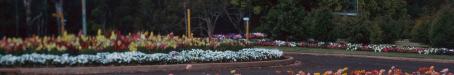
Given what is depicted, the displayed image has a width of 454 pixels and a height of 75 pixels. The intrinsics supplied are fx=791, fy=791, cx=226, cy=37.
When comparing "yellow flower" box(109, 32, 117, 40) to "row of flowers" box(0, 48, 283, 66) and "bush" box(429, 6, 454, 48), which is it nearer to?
"row of flowers" box(0, 48, 283, 66)

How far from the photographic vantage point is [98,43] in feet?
56.5

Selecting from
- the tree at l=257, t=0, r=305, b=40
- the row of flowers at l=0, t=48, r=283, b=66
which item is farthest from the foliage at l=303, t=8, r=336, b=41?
the row of flowers at l=0, t=48, r=283, b=66

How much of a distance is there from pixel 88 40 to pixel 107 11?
2.50 metres

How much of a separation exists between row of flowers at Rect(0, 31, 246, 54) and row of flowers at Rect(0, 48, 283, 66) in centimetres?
15

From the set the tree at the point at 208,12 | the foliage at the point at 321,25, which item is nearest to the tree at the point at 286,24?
the foliage at the point at 321,25

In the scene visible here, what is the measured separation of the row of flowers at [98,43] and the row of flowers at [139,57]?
0.50 ft

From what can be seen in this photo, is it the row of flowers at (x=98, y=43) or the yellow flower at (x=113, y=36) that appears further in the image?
the yellow flower at (x=113, y=36)

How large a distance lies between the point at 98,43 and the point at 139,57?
1178mm

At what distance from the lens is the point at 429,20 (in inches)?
1399

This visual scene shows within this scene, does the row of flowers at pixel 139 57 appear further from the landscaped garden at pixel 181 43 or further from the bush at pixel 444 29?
the bush at pixel 444 29

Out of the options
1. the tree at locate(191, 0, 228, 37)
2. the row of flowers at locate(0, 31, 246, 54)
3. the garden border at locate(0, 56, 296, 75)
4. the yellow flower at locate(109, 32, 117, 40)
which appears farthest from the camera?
the tree at locate(191, 0, 228, 37)

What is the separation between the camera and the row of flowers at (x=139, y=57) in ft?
51.4

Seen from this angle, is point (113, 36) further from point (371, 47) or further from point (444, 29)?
point (444, 29)

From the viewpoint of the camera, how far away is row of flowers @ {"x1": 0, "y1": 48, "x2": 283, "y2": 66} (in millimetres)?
15680
